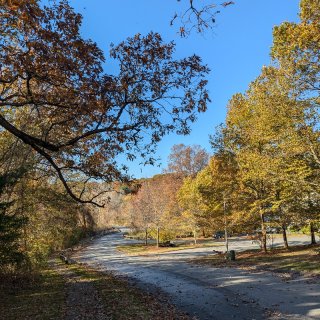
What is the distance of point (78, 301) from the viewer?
13.8 metres

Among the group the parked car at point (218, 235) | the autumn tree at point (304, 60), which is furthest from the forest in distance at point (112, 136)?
the parked car at point (218, 235)

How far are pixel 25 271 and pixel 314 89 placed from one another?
17346mm

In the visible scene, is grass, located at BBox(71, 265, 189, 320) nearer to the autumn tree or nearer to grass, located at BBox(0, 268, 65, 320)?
grass, located at BBox(0, 268, 65, 320)

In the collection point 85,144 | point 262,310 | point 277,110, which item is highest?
point 277,110

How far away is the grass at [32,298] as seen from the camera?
38.3 feet

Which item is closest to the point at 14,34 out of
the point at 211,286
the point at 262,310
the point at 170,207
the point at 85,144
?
the point at 85,144

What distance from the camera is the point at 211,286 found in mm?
16938

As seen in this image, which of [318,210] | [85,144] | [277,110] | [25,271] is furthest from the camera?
[318,210]

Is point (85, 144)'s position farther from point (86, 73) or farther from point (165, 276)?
point (165, 276)

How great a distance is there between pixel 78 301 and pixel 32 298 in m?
2.23

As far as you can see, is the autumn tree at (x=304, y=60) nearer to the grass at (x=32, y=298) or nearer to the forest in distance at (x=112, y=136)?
the forest in distance at (x=112, y=136)

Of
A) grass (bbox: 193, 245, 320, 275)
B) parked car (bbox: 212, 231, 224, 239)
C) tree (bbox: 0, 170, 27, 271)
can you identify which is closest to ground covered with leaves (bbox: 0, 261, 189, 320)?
tree (bbox: 0, 170, 27, 271)

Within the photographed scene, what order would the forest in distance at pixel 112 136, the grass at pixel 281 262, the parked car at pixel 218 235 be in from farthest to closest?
1. the parked car at pixel 218 235
2. the grass at pixel 281 262
3. the forest in distance at pixel 112 136

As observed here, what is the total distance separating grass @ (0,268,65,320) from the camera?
11.7 meters
